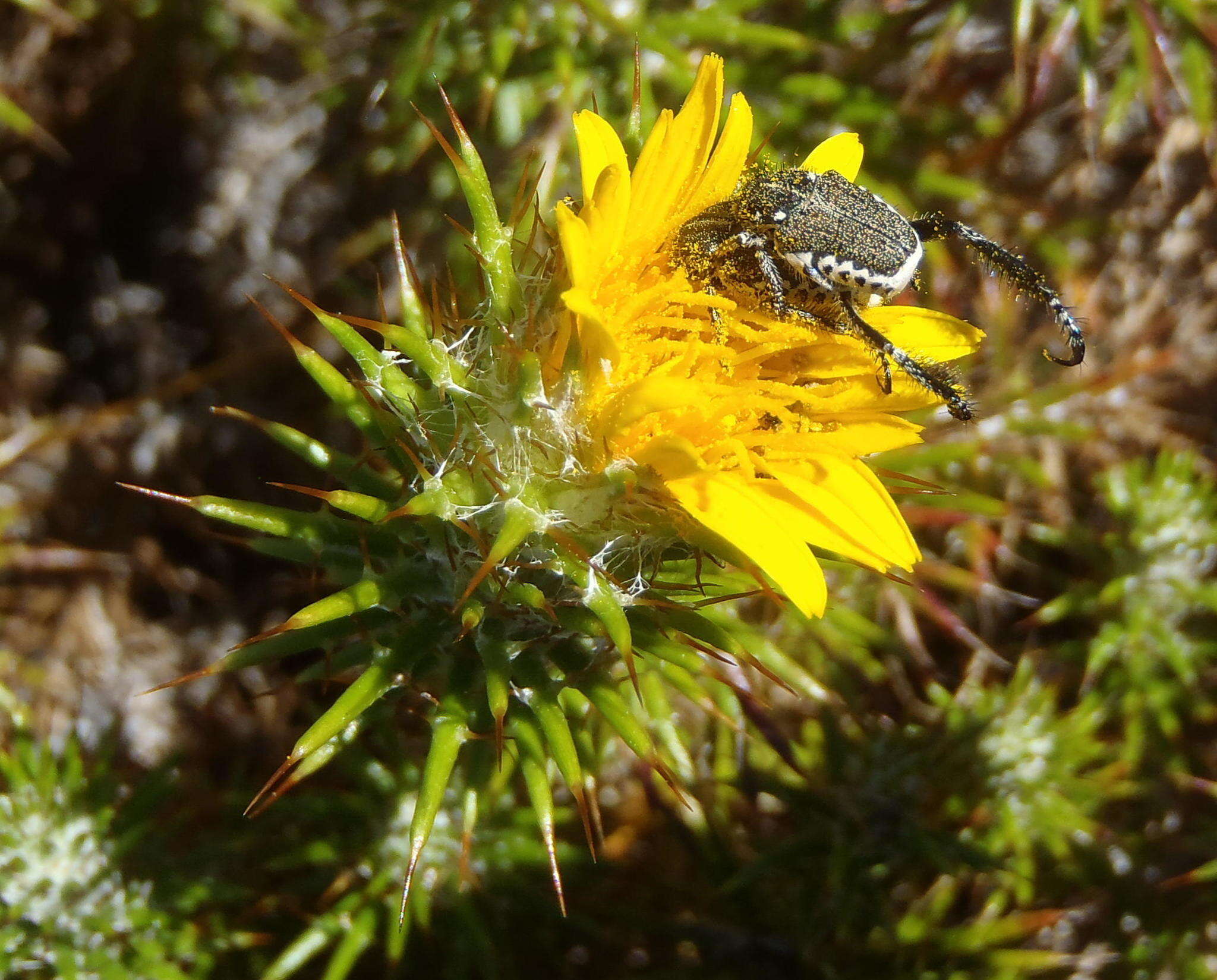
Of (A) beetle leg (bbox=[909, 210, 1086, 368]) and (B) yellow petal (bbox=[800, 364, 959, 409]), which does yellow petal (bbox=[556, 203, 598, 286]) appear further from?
(A) beetle leg (bbox=[909, 210, 1086, 368])

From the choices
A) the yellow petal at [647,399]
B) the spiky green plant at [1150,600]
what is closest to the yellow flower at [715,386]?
the yellow petal at [647,399]

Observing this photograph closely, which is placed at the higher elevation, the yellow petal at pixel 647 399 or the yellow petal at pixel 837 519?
the yellow petal at pixel 647 399

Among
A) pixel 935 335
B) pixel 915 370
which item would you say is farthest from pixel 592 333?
pixel 935 335

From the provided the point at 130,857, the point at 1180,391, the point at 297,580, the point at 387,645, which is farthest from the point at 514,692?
the point at 1180,391

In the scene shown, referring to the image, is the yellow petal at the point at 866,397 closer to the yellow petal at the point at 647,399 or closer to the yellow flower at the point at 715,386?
the yellow flower at the point at 715,386

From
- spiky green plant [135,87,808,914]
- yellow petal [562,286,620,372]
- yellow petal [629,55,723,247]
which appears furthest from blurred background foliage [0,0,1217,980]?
yellow petal [629,55,723,247]

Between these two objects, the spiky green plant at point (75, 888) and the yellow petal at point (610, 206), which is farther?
the spiky green plant at point (75, 888)

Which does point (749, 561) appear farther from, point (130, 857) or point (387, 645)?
point (130, 857)
